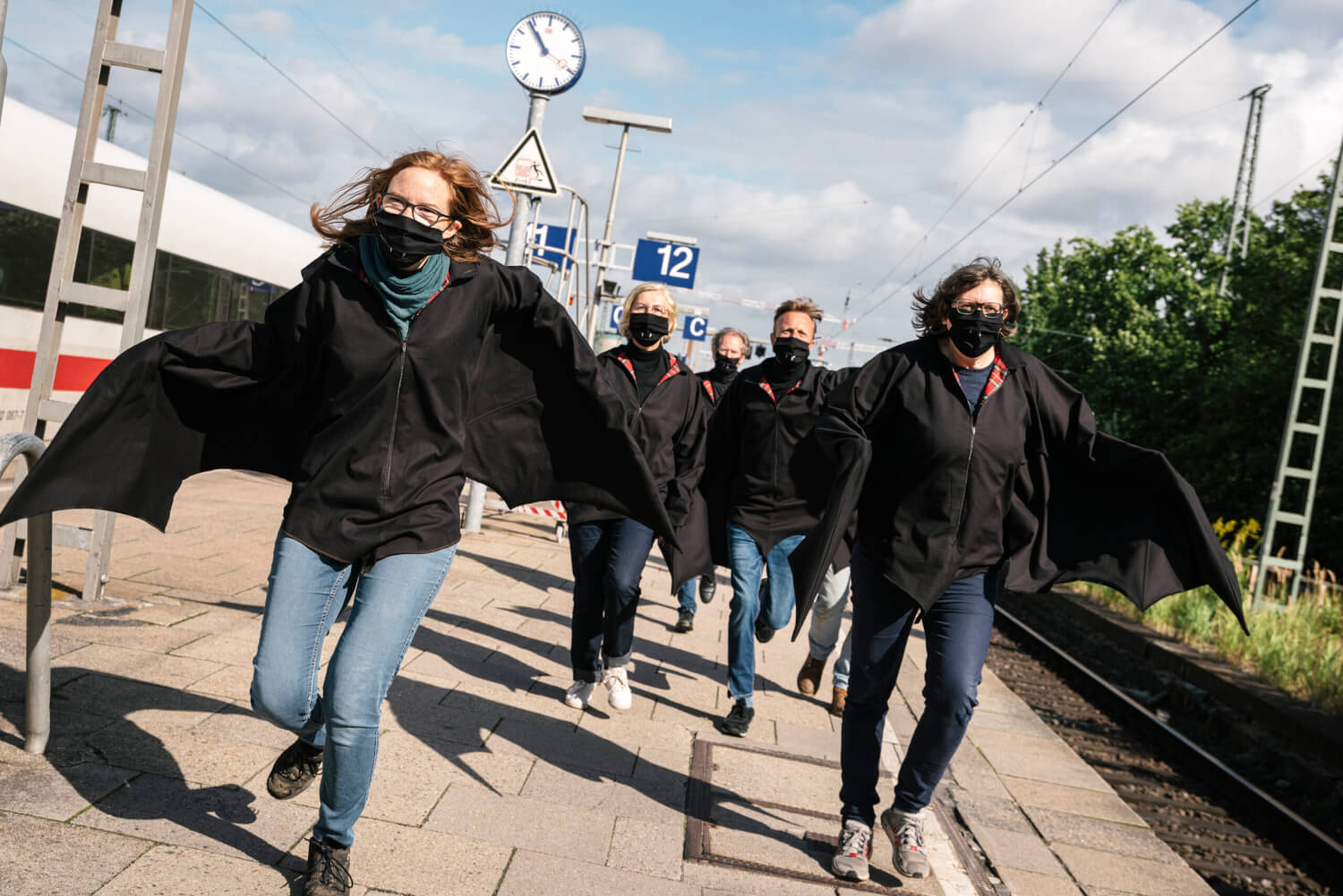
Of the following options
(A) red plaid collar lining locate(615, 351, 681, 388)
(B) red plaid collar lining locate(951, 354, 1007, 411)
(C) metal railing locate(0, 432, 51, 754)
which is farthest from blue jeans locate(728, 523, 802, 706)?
(C) metal railing locate(0, 432, 51, 754)

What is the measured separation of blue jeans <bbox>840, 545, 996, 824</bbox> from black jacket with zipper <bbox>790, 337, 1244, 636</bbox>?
0.36 feet

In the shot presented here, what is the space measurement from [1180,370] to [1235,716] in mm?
32931

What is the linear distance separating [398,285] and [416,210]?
26cm

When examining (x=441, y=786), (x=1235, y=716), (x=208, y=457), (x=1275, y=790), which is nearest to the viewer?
(x=208, y=457)

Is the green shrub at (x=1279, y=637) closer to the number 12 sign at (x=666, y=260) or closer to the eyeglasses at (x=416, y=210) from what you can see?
the eyeglasses at (x=416, y=210)

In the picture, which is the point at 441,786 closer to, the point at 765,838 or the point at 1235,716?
the point at 765,838

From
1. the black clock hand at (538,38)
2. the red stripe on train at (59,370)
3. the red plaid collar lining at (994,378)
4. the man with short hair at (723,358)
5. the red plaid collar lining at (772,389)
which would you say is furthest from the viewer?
the red stripe on train at (59,370)

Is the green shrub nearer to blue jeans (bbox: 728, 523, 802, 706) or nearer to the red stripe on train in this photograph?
blue jeans (bbox: 728, 523, 802, 706)

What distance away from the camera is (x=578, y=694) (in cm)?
599

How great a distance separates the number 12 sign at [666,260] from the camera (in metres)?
19.3

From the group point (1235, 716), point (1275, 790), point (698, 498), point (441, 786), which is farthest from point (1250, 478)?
point (441, 786)

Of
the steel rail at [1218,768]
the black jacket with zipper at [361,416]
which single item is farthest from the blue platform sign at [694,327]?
the black jacket with zipper at [361,416]

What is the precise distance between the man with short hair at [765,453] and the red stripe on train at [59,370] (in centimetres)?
617

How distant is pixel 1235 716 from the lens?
9.36 meters
